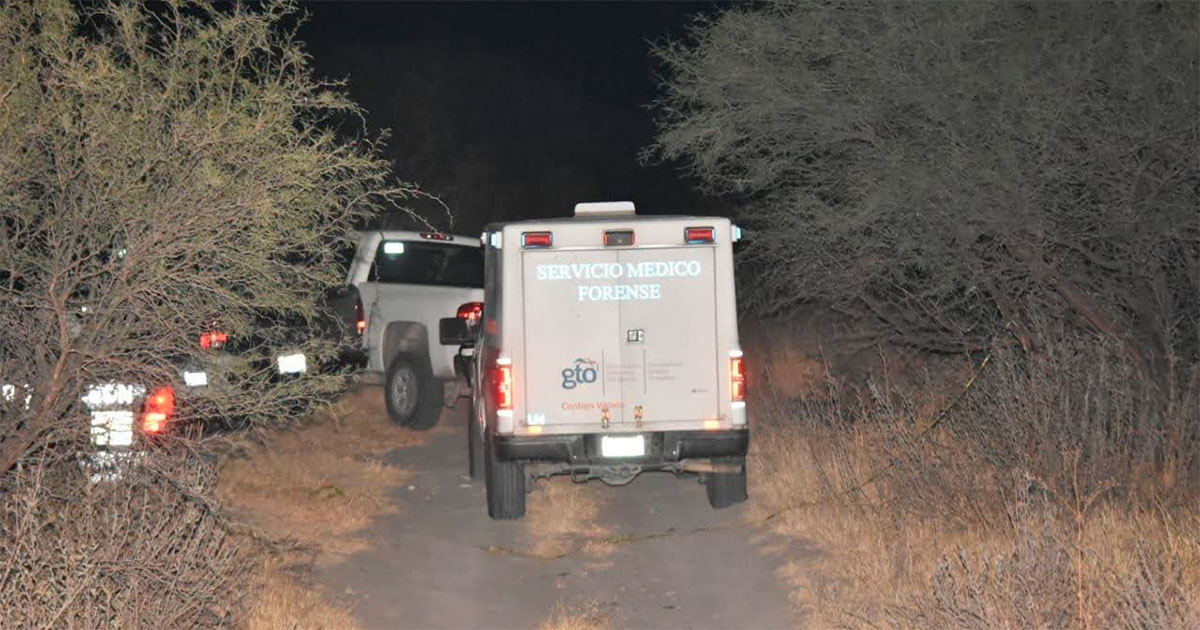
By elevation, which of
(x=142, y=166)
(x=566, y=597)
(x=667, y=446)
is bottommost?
(x=566, y=597)

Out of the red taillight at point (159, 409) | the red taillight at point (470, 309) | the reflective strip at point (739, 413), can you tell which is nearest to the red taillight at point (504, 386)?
the reflective strip at point (739, 413)

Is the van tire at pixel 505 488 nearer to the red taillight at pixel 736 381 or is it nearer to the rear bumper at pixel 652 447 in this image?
the rear bumper at pixel 652 447

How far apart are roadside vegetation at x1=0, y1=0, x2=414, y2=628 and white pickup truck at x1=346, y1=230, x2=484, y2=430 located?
7.15 meters

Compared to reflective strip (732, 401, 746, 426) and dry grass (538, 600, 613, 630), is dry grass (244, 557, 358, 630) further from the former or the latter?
reflective strip (732, 401, 746, 426)

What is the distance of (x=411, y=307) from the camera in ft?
49.2

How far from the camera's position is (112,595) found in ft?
18.9

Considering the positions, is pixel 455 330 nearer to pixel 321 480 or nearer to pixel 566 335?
pixel 321 480

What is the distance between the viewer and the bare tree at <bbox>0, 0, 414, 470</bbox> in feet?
22.4

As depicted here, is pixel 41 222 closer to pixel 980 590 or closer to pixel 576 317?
pixel 576 317

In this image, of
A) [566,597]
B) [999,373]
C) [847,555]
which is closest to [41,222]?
[566,597]

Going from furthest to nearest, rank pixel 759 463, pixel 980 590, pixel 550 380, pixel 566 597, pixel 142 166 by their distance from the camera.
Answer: pixel 759 463, pixel 550 380, pixel 566 597, pixel 142 166, pixel 980 590

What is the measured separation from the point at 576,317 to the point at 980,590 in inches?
176

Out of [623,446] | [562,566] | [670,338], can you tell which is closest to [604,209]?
[670,338]

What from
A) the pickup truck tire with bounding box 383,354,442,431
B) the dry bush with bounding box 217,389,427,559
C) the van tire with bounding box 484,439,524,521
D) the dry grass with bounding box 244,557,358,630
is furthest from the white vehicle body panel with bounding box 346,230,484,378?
the dry grass with bounding box 244,557,358,630
